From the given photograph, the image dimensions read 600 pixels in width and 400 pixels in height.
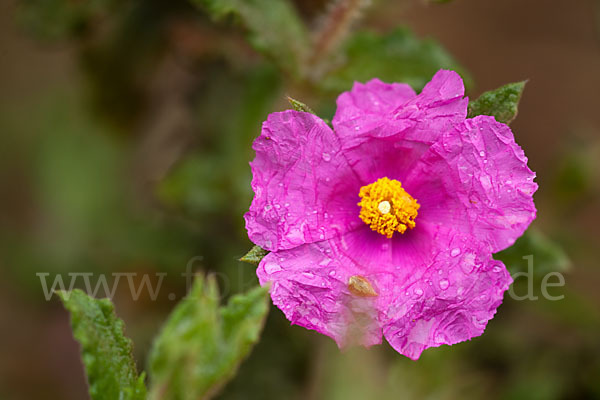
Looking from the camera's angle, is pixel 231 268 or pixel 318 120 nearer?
pixel 318 120

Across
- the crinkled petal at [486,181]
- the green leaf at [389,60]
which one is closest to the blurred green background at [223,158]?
the green leaf at [389,60]

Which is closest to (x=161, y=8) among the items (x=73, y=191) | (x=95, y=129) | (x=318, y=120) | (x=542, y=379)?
(x=95, y=129)

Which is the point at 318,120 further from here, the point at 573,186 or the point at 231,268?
the point at 573,186

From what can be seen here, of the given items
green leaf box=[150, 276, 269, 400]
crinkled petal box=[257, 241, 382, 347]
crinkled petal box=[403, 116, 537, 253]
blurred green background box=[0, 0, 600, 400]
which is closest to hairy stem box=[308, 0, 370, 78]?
blurred green background box=[0, 0, 600, 400]

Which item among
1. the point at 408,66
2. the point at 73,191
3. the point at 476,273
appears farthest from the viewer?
the point at 73,191

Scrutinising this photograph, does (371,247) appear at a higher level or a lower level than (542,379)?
higher

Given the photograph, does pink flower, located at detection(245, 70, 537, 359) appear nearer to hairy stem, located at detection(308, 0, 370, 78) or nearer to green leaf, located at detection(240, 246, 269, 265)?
green leaf, located at detection(240, 246, 269, 265)
